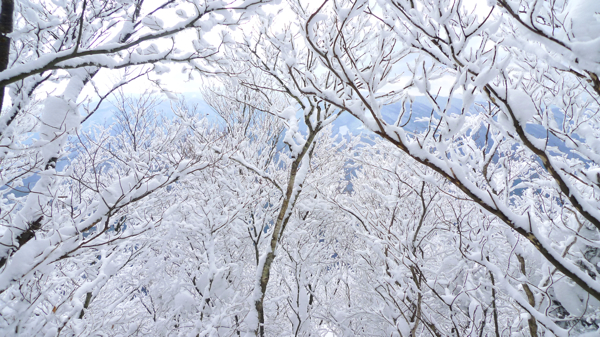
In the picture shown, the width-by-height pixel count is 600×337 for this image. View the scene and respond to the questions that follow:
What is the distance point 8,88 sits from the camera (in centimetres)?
238

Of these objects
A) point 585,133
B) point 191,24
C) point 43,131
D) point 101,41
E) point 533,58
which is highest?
point 533,58

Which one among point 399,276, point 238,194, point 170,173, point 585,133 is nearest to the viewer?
point 585,133

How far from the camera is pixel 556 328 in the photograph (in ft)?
5.25

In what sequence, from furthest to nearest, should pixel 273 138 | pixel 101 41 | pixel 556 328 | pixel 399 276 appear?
pixel 273 138 < pixel 399 276 < pixel 101 41 < pixel 556 328

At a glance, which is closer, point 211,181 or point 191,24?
point 191,24

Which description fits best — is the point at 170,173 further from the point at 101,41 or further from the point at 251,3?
the point at 251,3

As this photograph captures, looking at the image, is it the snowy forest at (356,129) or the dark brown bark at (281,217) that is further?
the dark brown bark at (281,217)

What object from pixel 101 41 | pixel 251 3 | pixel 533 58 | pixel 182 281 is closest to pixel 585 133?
pixel 533 58

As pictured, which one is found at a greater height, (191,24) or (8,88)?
(191,24)

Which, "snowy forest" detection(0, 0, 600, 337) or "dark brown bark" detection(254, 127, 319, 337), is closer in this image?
"snowy forest" detection(0, 0, 600, 337)

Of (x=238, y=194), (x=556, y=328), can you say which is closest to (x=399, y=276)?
(x=556, y=328)

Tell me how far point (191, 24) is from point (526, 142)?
2601 millimetres

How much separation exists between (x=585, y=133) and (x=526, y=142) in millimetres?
997

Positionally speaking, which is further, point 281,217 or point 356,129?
point 281,217
